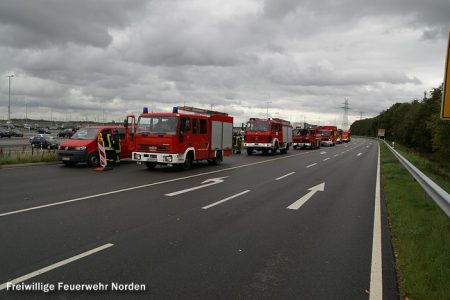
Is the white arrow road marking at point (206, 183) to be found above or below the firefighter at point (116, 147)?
below

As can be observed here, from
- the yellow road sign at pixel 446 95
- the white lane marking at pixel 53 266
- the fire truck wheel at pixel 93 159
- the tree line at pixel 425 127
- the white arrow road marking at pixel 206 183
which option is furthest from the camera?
the tree line at pixel 425 127

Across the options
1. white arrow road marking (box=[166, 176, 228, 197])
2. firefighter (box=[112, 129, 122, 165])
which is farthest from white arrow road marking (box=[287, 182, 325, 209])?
firefighter (box=[112, 129, 122, 165])

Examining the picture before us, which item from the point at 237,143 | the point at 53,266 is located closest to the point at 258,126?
the point at 237,143

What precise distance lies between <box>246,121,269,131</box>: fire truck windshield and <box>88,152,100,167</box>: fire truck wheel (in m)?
15.5

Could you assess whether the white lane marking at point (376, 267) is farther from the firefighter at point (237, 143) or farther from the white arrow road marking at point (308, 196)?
the firefighter at point (237, 143)

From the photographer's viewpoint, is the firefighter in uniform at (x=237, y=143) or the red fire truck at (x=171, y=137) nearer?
the red fire truck at (x=171, y=137)

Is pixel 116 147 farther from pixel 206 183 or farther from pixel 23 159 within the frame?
pixel 206 183

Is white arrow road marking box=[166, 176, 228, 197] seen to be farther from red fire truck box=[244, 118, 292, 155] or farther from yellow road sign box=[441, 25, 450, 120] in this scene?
red fire truck box=[244, 118, 292, 155]

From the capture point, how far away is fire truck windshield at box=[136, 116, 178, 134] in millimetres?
16359

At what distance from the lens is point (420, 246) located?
5.86m

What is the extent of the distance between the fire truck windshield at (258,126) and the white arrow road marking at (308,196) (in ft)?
56.4

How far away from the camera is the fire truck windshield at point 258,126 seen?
30734mm

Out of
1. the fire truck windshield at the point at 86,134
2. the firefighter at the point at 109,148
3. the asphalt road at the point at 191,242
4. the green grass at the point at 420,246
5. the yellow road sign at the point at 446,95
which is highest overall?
the yellow road sign at the point at 446,95

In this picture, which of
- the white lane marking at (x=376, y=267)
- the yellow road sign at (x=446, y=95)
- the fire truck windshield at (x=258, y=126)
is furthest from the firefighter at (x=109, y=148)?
the yellow road sign at (x=446, y=95)
